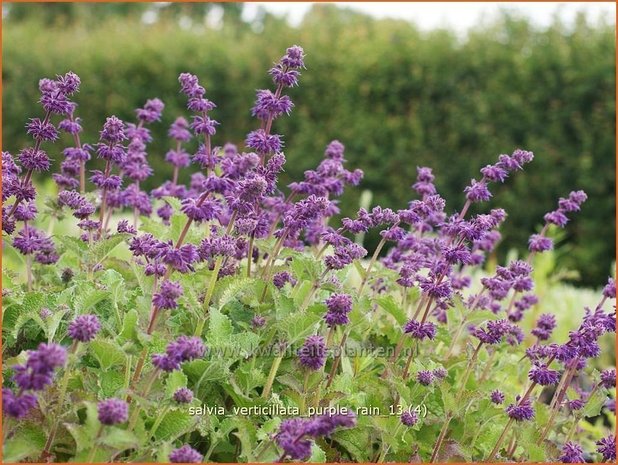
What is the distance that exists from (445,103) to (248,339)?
8.31 m

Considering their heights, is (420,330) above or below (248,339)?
above

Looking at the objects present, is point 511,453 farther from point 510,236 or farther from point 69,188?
point 510,236

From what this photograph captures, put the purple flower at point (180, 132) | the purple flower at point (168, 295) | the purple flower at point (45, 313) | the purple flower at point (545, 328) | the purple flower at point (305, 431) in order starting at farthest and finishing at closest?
the purple flower at point (180, 132) < the purple flower at point (545, 328) < the purple flower at point (45, 313) < the purple flower at point (168, 295) < the purple flower at point (305, 431)

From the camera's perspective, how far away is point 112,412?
176cm

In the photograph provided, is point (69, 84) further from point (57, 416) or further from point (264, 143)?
point (57, 416)

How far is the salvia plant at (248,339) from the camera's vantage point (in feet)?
6.73

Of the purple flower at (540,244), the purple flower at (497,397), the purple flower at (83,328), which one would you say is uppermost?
the purple flower at (540,244)

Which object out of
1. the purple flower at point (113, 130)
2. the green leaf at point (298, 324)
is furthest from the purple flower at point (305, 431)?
the purple flower at point (113, 130)

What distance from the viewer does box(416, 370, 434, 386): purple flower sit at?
8.09 ft

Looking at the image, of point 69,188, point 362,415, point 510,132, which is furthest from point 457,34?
point 362,415

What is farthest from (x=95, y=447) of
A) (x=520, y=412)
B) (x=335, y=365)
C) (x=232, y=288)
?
(x=520, y=412)

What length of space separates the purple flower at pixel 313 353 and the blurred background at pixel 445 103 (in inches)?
309

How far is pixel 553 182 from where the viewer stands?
9766 mm

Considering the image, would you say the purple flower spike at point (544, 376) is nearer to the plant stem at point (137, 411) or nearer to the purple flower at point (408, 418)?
the purple flower at point (408, 418)
